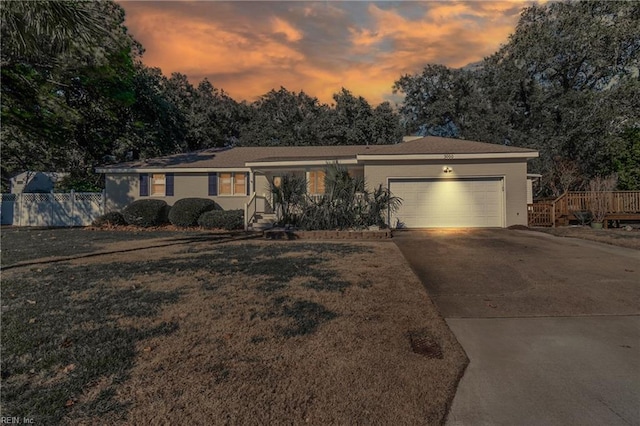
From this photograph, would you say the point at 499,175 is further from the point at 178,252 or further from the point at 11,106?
the point at 11,106

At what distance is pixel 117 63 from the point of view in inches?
418

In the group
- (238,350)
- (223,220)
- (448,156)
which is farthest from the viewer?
(223,220)

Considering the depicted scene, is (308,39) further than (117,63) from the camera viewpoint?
Yes

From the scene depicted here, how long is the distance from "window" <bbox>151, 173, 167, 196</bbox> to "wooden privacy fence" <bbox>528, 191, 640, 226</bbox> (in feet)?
59.8

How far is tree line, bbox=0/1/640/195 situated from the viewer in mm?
20984

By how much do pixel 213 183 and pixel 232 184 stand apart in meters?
1.00

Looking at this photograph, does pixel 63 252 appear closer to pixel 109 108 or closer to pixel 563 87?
pixel 109 108

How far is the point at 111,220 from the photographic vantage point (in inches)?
715

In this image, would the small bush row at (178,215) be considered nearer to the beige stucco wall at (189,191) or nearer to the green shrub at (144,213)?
the green shrub at (144,213)

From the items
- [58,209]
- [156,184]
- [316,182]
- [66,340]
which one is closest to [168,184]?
[156,184]

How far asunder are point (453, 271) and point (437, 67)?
101 ft

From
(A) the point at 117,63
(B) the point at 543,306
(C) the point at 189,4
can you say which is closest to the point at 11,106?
(A) the point at 117,63

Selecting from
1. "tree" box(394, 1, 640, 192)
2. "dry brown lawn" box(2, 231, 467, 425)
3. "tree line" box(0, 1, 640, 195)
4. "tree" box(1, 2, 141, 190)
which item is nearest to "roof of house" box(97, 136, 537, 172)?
"tree line" box(0, 1, 640, 195)

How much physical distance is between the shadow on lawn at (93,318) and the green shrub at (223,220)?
812 centimetres
